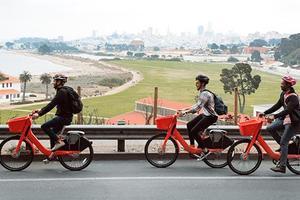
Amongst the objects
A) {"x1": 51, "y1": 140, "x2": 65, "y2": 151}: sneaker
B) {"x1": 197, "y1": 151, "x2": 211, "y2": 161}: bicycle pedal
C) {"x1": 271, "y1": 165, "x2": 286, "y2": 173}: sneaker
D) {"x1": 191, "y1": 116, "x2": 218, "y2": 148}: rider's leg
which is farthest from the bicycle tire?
{"x1": 51, "y1": 140, "x2": 65, "y2": 151}: sneaker

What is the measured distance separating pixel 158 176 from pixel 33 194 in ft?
6.70

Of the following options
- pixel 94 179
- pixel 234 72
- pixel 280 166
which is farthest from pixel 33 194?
pixel 234 72

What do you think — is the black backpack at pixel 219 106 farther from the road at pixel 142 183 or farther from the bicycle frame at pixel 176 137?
the road at pixel 142 183

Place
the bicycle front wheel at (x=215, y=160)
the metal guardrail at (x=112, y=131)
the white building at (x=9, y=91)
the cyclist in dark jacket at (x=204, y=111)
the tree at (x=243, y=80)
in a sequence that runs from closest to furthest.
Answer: the cyclist in dark jacket at (x=204, y=111) → the bicycle front wheel at (x=215, y=160) → the metal guardrail at (x=112, y=131) → the tree at (x=243, y=80) → the white building at (x=9, y=91)

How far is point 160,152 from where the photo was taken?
336 inches

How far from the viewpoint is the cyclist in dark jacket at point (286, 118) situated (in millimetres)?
7703

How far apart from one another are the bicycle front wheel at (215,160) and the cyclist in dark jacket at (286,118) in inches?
36.1

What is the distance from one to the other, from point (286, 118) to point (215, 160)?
4.77 ft

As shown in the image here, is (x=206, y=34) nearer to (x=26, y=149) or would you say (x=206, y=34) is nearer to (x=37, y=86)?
(x=37, y=86)

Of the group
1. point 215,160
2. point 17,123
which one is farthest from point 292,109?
point 17,123

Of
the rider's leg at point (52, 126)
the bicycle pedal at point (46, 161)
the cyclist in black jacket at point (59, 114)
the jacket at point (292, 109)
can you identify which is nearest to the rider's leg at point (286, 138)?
the jacket at point (292, 109)

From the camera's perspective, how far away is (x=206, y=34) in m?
129

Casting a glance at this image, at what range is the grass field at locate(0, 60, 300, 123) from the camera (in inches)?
1266

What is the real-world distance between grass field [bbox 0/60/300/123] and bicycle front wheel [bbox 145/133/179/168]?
48.9 feet
